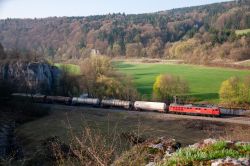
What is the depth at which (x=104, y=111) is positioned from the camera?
51938 mm

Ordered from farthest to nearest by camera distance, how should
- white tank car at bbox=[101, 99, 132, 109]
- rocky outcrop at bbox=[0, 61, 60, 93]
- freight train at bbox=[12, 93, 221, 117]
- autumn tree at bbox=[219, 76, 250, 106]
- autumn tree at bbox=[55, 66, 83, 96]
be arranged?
autumn tree at bbox=[55, 66, 83, 96] → rocky outcrop at bbox=[0, 61, 60, 93] → autumn tree at bbox=[219, 76, 250, 106] → white tank car at bbox=[101, 99, 132, 109] → freight train at bbox=[12, 93, 221, 117]

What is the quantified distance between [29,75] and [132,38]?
7689cm

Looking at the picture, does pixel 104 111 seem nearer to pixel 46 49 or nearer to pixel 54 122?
pixel 54 122

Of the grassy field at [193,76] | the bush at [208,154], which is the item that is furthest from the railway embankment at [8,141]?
the grassy field at [193,76]

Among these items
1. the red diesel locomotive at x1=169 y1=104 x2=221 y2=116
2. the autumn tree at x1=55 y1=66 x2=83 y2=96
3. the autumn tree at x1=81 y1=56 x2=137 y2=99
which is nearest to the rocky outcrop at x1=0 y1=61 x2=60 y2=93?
the autumn tree at x1=55 y1=66 x2=83 y2=96

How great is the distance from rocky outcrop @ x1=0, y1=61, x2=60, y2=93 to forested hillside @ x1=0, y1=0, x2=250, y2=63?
40217 mm

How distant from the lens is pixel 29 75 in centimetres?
6450

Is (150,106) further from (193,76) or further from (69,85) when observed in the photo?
(193,76)

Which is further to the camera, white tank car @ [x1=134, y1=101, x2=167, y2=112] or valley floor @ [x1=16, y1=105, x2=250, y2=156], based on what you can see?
white tank car @ [x1=134, y1=101, x2=167, y2=112]

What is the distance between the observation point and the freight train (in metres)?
46.5

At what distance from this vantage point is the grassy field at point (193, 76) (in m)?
69.5

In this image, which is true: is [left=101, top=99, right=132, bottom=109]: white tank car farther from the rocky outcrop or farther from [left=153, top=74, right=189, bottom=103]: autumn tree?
the rocky outcrop

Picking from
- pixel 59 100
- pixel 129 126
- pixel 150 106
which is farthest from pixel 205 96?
pixel 129 126

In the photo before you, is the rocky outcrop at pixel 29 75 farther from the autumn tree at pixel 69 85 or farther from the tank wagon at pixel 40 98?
the tank wagon at pixel 40 98
